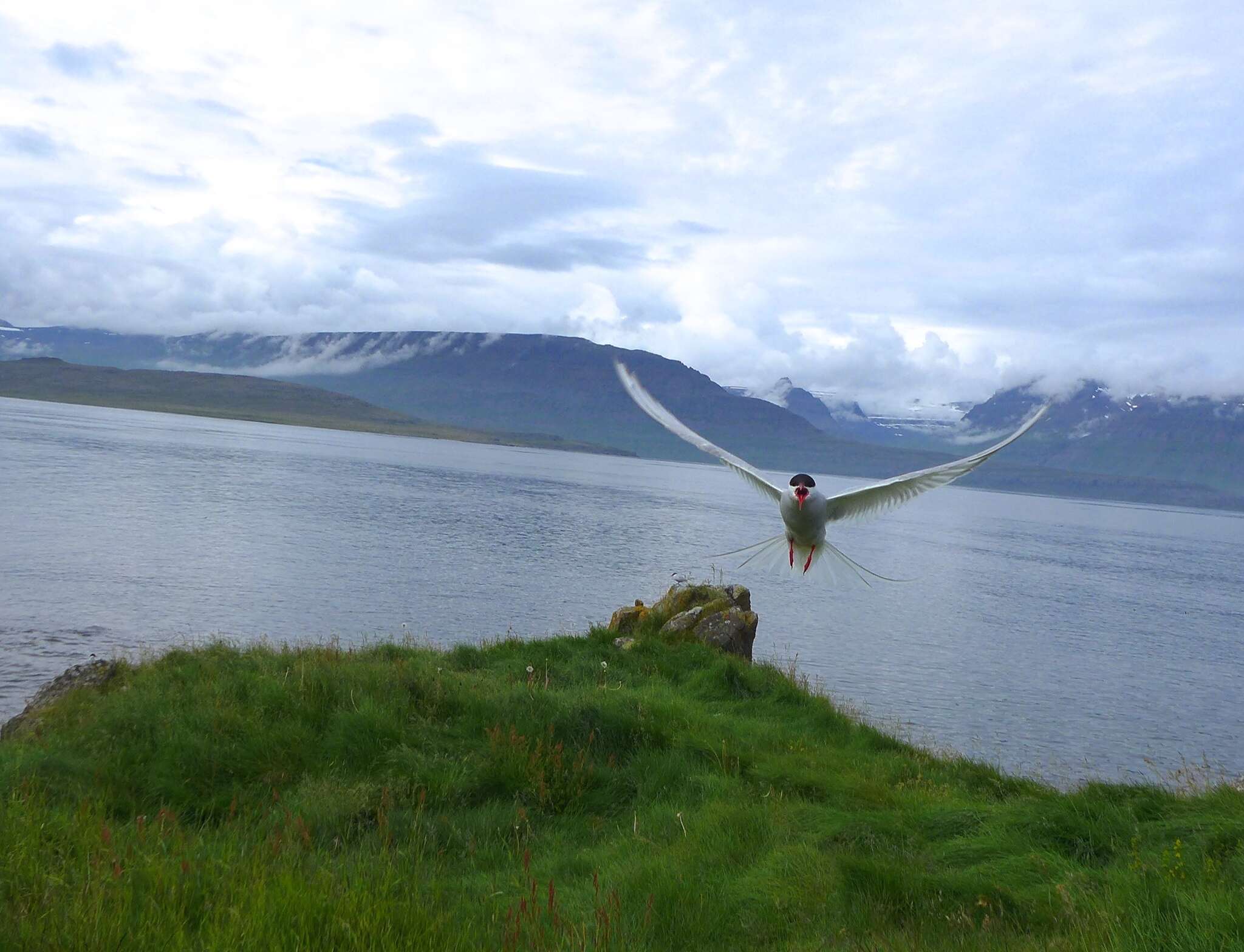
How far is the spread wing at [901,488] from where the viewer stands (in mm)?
8500


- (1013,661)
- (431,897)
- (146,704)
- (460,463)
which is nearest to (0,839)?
(431,897)

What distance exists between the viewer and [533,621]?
30125 millimetres

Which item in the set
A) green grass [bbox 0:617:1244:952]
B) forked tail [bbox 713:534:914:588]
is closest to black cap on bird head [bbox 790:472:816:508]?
forked tail [bbox 713:534:914:588]

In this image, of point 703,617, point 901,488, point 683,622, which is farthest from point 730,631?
point 901,488

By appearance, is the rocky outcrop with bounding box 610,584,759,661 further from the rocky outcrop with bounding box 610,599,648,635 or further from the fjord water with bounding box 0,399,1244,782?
the fjord water with bounding box 0,399,1244,782

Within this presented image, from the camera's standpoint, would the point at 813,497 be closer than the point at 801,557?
Yes

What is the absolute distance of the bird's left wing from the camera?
34.3 feet

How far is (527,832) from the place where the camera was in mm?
7379

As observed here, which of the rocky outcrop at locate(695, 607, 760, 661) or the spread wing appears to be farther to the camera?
the rocky outcrop at locate(695, 607, 760, 661)

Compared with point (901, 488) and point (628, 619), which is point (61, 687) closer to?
point (628, 619)

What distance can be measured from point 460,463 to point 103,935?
14629cm

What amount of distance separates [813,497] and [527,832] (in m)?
4.52

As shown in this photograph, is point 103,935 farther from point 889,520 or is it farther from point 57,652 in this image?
point 889,520

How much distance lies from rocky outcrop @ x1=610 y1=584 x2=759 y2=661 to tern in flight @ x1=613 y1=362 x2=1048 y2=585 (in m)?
6.72
